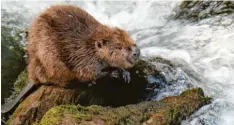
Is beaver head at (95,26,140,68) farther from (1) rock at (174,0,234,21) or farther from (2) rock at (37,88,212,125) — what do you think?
(1) rock at (174,0,234,21)

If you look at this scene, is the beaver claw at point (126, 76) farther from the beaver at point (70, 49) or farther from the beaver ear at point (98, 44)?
the beaver ear at point (98, 44)

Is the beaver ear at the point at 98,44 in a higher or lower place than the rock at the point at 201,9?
lower

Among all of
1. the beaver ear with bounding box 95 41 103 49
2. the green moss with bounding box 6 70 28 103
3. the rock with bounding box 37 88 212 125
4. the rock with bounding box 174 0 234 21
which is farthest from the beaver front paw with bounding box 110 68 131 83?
the rock with bounding box 174 0 234 21

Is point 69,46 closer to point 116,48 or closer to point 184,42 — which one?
point 116,48

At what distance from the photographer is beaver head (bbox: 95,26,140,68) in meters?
3.42

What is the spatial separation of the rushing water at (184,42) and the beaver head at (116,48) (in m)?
0.40

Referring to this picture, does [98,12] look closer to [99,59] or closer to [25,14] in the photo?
[25,14]

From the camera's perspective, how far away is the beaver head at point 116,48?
3420 millimetres

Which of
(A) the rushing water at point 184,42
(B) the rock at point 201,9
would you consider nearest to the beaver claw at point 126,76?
(A) the rushing water at point 184,42

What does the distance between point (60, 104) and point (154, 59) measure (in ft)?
3.19

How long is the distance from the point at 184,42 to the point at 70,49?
64.8 inches

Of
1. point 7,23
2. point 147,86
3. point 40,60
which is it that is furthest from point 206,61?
point 7,23

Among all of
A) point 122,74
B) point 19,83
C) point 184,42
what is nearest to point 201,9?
point 184,42

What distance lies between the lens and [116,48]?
11.4 feet
